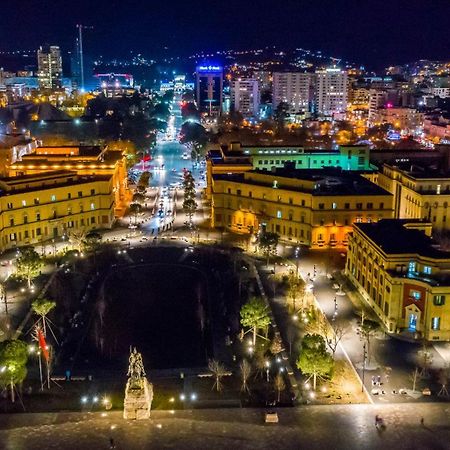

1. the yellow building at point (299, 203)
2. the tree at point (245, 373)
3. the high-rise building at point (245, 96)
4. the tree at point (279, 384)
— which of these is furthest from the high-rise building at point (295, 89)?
the tree at point (279, 384)

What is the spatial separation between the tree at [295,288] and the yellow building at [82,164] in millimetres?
20891

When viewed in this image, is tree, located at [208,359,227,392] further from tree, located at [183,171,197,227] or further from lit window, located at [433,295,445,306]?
tree, located at [183,171,197,227]

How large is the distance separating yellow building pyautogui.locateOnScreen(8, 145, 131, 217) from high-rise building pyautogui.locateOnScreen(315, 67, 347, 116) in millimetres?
80220

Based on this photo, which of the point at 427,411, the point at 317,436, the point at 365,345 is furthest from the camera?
the point at 365,345

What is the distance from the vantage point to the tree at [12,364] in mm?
24328

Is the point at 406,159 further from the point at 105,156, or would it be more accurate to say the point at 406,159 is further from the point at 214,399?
the point at 214,399

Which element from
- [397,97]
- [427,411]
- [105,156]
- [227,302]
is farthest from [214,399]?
[397,97]

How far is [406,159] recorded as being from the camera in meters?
63.1

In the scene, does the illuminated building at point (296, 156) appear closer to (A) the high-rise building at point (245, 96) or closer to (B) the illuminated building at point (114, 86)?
(A) the high-rise building at point (245, 96)

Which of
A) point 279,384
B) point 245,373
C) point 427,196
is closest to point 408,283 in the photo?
point 279,384

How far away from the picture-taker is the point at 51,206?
1860 inches

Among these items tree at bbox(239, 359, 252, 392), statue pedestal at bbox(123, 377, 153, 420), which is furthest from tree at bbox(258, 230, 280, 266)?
statue pedestal at bbox(123, 377, 153, 420)

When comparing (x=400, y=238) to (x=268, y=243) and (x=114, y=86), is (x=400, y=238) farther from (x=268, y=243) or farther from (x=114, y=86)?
(x=114, y=86)

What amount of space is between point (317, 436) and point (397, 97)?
122 meters
